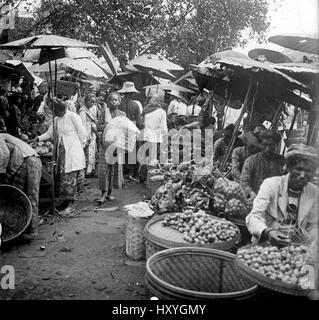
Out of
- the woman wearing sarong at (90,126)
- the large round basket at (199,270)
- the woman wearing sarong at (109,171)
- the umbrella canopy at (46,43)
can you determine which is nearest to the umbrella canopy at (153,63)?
the woman wearing sarong at (90,126)

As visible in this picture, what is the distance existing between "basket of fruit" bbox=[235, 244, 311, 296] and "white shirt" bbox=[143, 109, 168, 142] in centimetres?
629

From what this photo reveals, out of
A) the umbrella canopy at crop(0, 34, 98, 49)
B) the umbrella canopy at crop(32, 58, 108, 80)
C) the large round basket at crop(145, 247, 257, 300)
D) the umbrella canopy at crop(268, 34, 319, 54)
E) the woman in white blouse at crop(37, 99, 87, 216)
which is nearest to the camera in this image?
the large round basket at crop(145, 247, 257, 300)

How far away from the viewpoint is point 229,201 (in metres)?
4.79

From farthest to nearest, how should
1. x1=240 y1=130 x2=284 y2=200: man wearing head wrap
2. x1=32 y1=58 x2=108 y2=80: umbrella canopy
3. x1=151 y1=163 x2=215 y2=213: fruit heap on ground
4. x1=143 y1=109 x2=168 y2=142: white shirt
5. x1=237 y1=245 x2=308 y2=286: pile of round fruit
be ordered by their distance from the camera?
x1=32 y1=58 x2=108 y2=80: umbrella canopy, x1=143 y1=109 x2=168 y2=142: white shirt, x1=240 y1=130 x2=284 y2=200: man wearing head wrap, x1=151 y1=163 x2=215 y2=213: fruit heap on ground, x1=237 y1=245 x2=308 y2=286: pile of round fruit

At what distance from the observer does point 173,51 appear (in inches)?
630

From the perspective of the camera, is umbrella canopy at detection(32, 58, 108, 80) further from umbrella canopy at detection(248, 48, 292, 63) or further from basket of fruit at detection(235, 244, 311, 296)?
basket of fruit at detection(235, 244, 311, 296)

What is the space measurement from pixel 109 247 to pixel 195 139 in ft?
10.1

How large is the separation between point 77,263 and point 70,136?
280 centimetres

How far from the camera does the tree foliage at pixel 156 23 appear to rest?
14.2 meters

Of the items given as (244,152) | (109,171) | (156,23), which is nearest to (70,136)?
(109,171)

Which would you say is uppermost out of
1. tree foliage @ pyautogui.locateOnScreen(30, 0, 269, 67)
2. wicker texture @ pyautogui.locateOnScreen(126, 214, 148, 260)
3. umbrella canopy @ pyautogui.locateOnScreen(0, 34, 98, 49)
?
tree foliage @ pyautogui.locateOnScreen(30, 0, 269, 67)

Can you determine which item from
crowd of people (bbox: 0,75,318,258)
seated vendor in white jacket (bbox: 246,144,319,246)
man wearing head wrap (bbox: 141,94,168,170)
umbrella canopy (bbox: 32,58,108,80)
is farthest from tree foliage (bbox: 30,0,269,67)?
seated vendor in white jacket (bbox: 246,144,319,246)

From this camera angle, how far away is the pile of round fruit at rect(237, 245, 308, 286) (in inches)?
113

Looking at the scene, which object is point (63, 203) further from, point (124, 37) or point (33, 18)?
point (33, 18)
